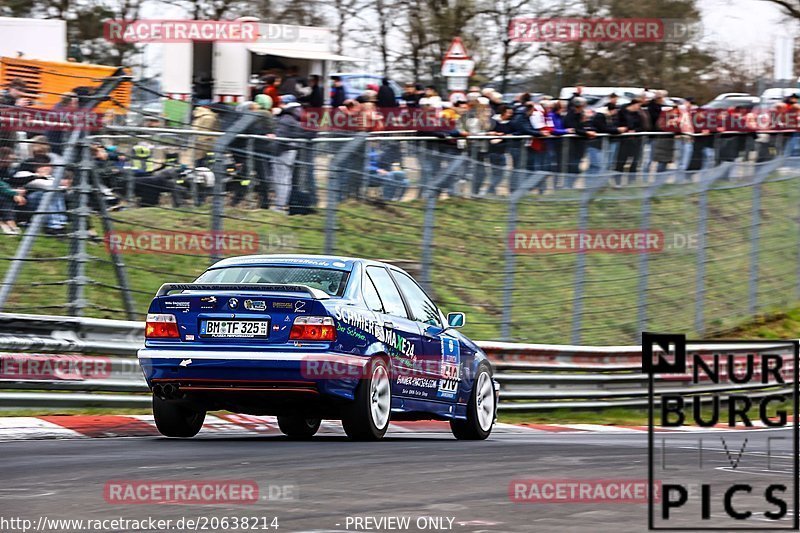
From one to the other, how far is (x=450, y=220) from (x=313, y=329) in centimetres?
644

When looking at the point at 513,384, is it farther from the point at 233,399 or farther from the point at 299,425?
the point at 233,399

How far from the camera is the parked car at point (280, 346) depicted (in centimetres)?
938

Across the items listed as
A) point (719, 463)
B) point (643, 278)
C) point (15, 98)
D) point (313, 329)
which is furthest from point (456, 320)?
point (643, 278)

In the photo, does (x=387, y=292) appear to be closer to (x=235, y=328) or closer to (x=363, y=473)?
(x=235, y=328)

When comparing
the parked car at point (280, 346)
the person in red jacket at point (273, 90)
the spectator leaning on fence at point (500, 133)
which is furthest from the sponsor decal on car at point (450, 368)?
the person in red jacket at point (273, 90)

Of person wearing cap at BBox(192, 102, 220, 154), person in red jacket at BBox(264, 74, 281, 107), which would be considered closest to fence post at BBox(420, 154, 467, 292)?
person wearing cap at BBox(192, 102, 220, 154)

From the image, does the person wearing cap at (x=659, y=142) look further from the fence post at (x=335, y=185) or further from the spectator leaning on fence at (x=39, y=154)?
the spectator leaning on fence at (x=39, y=154)

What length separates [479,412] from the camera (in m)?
11.7

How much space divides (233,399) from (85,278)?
129 inches

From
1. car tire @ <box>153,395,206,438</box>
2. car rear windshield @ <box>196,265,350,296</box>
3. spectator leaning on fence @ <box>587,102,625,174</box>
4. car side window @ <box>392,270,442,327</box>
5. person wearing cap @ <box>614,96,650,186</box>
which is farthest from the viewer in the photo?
person wearing cap @ <box>614,96,650,186</box>

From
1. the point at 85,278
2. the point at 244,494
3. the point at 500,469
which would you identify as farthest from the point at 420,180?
the point at 244,494

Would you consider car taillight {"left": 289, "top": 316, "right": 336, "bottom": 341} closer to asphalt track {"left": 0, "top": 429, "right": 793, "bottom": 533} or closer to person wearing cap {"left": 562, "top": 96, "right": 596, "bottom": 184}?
asphalt track {"left": 0, "top": 429, "right": 793, "bottom": 533}

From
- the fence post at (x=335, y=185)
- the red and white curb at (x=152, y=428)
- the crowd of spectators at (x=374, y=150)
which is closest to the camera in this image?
the red and white curb at (x=152, y=428)

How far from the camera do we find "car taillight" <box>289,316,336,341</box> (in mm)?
9367
